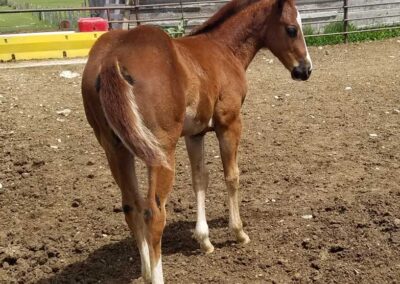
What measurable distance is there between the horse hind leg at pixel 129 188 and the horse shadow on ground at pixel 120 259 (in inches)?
13.5

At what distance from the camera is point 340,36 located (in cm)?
1277

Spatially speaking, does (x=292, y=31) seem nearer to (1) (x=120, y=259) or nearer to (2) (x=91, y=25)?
(1) (x=120, y=259)

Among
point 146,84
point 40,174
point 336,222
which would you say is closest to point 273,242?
point 336,222

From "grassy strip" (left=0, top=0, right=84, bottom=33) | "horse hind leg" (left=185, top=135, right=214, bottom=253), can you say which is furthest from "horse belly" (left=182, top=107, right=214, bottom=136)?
"grassy strip" (left=0, top=0, right=84, bottom=33)

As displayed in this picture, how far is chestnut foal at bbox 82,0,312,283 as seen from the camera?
3.07 meters

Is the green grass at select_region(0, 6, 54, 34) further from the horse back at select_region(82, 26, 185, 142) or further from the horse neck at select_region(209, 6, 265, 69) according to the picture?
the horse back at select_region(82, 26, 185, 142)

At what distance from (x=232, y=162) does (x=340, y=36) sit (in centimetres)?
944

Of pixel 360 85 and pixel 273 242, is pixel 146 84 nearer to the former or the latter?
pixel 273 242

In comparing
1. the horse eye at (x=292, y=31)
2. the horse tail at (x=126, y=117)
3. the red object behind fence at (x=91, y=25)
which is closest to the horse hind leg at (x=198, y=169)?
the horse eye at (x=292, y=31)

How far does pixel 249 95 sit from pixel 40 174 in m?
3.67

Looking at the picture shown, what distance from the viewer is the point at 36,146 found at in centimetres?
636

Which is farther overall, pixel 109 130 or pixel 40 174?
pixel 40 174

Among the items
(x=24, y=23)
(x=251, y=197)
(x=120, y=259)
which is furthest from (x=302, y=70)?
(x=24, y=23)

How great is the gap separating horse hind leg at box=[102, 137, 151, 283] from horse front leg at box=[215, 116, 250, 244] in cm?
88
